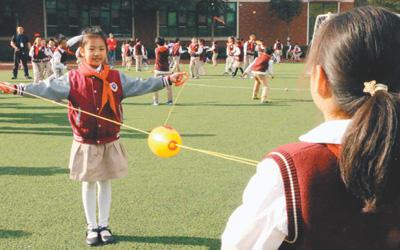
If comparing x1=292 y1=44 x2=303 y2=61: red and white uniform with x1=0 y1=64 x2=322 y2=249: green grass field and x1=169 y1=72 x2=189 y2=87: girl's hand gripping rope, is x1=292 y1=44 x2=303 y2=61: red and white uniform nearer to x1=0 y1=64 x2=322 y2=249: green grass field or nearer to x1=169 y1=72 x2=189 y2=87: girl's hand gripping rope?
x1=0 y1=64 x2=322 y2=249: green grass field

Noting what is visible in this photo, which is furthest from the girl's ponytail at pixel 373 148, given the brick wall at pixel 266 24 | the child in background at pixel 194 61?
the brick wall at pixel 266 24

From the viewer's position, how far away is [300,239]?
1.46 meters

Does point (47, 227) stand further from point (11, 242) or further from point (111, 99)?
point (111, 99)

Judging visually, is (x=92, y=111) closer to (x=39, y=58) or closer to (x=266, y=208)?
(x=266, y=208)

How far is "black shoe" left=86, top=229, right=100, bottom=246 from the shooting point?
13.9 feet

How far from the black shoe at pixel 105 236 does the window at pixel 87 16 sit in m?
36.4

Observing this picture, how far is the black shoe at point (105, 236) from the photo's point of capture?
427cm

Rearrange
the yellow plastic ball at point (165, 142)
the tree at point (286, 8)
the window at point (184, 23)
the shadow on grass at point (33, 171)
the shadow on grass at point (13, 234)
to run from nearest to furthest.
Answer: the yellow plastic ball at point (165, 142), the shadow on grass at point (13, 234), the shadow on grass at point (33, 171), the tree at point (286, 8), the window at point (184, 23)

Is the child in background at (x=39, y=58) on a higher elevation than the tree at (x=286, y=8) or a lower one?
lower

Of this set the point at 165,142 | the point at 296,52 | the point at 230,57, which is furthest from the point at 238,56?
the point at 165,142

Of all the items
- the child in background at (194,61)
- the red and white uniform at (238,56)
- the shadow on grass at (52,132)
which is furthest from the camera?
the red and white uniform at (238,56)

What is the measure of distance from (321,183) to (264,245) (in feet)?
0.78

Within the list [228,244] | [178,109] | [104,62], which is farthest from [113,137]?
[178,109]

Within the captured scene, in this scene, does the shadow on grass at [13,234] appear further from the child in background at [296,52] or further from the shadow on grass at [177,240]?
the child in background at [296,52]
